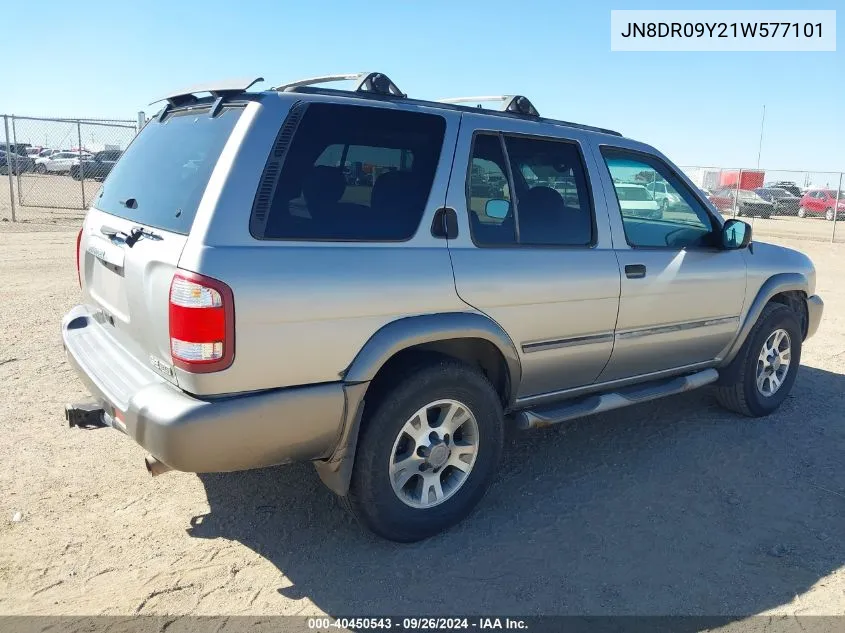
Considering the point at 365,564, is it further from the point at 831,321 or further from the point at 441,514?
the point at 831,321

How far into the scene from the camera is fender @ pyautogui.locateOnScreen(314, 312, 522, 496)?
2840 millimetres

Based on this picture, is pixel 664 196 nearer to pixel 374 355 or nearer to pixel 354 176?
pixel 354 176

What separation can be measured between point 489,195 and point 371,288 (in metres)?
0.91

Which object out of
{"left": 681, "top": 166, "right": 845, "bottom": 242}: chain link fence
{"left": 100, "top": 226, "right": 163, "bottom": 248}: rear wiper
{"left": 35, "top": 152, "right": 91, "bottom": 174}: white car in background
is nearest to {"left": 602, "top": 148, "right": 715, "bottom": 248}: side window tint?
{"left": 100, "top": 226, "right": 163, "bottom": 248}: rear wiper

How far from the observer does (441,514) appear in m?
3.26

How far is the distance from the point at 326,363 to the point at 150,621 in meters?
1.19

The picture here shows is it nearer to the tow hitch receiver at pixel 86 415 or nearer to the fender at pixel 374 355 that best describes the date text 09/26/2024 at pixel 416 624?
the fender at pixel 374 355

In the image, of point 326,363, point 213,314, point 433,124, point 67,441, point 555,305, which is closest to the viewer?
point 213,314

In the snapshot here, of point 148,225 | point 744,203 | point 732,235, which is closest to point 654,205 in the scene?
point 732,235

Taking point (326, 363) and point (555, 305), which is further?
point (555, 305)

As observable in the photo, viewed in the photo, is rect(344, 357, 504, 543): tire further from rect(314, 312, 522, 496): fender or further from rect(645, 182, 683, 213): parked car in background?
rect(645, 182, 683, 213): parked car in background

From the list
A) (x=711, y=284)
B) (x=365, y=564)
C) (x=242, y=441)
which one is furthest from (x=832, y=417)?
(x=242, y=441)

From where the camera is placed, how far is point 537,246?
350 cm

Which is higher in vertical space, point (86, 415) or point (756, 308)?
point (756, 308)
